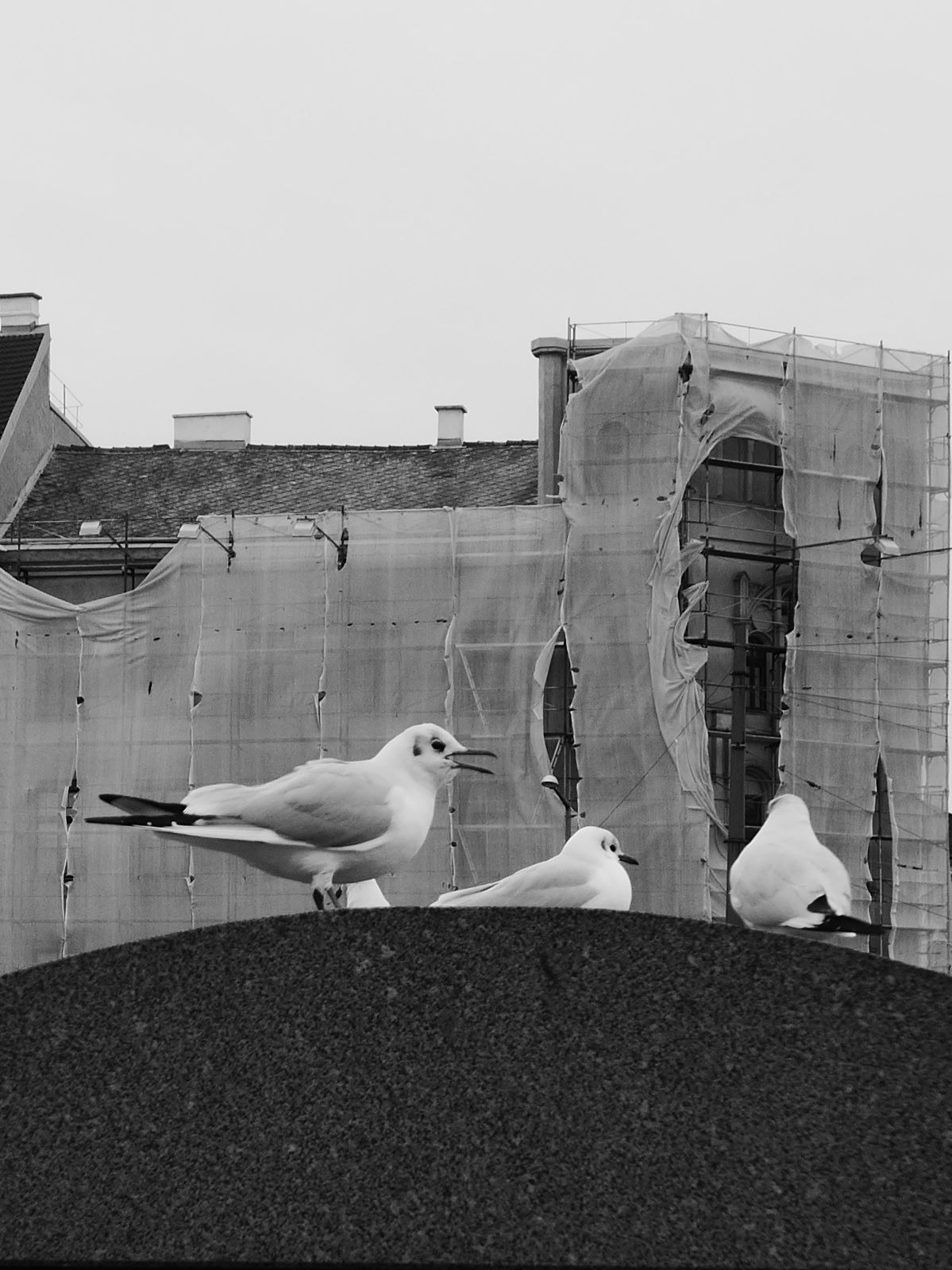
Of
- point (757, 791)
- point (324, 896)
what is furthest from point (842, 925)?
point (757, 791)

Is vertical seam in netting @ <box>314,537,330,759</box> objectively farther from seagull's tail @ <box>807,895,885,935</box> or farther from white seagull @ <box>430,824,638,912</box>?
seagull's tail @ <box>807,895,885,935</box>

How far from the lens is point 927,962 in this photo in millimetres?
27844

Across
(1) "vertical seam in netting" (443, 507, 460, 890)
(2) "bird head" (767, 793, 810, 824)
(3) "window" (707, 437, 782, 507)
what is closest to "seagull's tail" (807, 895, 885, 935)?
(2) "bird head" (767, 793, 810, 824)

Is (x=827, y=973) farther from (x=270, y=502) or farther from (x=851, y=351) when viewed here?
(x=270, y=502)

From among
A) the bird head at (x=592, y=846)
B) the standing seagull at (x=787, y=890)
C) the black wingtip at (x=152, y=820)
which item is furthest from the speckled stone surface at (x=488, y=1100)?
the bird head at (x=592, y=846)

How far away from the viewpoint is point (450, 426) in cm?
3562

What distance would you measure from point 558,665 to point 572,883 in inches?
686

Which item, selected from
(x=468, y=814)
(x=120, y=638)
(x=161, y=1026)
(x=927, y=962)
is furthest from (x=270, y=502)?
(x=161, y=1026)

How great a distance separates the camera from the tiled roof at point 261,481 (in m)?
31.5

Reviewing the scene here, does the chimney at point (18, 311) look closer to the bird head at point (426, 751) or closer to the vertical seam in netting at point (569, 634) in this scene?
the vertical seam in netting at point (569, 634)

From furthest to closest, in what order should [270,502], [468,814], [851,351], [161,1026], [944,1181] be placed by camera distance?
[270,502], [851,351], [468,814], [161,1026], [944,1181]

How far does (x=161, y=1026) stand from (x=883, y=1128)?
2.37m

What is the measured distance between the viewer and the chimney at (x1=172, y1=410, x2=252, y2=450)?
3578cm

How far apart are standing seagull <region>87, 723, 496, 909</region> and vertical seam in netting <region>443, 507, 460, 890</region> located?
1650cm
